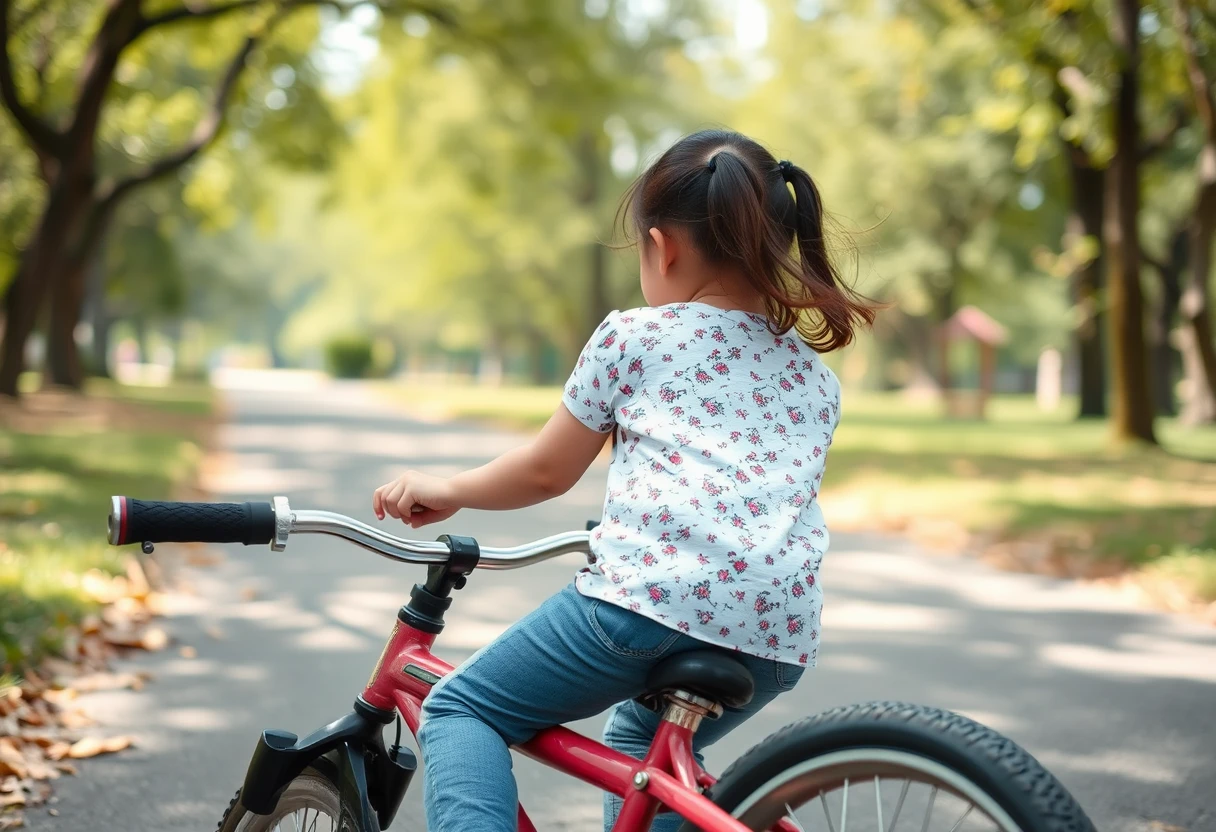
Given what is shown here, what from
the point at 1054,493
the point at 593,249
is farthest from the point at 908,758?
the point at 593,249

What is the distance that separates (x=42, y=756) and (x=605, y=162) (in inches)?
1424

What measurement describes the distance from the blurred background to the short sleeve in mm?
262

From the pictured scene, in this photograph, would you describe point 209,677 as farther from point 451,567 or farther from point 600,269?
point 600,269

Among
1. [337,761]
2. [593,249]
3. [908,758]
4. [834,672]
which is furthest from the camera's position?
[593,249]

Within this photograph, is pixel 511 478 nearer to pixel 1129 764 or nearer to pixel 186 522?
pixel 186 522

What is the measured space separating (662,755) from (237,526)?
2.39ft

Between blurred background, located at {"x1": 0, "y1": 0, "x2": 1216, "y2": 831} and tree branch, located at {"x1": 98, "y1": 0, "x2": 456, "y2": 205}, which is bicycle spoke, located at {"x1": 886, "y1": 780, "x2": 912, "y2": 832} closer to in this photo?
blurred background, located at {"x1": 0, "y1": 0, "x2": 1216, "y2": 831}

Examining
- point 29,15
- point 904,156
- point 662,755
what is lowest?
point 662,755

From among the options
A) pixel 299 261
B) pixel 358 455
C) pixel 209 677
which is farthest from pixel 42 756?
pixel 299 261

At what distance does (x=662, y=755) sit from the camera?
78.0 inches

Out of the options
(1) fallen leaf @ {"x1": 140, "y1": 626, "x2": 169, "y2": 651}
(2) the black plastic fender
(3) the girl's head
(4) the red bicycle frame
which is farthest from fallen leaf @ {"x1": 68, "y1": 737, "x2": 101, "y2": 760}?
Answer: (3) the girl's head

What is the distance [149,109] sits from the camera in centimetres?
2469

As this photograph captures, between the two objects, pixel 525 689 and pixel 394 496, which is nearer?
pixel 525 689

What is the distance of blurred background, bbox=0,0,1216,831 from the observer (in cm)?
930
